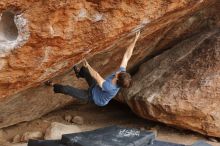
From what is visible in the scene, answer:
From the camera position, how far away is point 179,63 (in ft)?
27.0

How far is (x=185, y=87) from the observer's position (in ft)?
25.7

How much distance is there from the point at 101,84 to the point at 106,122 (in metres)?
3.38

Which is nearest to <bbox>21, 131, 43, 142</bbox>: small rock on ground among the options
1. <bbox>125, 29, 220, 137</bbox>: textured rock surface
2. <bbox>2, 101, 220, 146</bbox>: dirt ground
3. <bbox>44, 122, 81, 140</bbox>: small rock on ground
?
<bbox>44, 122, 81, 140</bbox>: small rock on ground

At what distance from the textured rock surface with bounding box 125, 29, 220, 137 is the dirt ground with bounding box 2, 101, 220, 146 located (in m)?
0.40

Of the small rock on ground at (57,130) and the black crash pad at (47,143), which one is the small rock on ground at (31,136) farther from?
the black crash pad at (47,143)

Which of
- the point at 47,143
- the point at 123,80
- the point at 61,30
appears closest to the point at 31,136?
the point at 47,143

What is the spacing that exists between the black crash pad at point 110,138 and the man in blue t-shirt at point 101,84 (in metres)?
0.51

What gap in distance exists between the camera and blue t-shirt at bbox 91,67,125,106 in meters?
5.81

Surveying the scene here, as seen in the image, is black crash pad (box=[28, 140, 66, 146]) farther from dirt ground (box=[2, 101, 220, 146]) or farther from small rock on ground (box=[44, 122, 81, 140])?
dirt ground (box=[2, 101, 220, 146])

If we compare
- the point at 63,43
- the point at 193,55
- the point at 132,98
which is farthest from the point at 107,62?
the point at 63,43

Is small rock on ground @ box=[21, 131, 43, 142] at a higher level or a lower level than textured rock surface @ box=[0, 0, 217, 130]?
lower

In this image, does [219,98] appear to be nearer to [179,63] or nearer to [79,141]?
[179,63]

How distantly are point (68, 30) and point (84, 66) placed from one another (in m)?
1.17

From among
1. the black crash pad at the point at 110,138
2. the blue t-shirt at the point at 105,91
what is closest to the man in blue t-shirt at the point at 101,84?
the blue t-shirt at the point at 105,91
